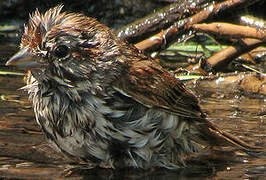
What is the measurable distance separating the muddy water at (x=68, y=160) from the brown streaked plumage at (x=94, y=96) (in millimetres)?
160

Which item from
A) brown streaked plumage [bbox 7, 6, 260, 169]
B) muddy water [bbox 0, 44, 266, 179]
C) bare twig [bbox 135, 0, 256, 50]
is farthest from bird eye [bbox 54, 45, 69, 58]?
bare twig [bbox 135, 0, 256, 50]

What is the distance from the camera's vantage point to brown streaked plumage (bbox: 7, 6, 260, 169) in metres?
4.25

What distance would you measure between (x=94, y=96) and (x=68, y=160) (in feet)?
2.22

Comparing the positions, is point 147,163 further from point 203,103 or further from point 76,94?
point 203,103

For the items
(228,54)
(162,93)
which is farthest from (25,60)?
(228,54)

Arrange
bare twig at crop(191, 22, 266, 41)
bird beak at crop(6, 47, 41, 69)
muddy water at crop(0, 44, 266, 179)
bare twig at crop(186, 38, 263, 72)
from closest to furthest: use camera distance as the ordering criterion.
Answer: bird beak at crop(6, 47, 41, 69) → muddy water at crop(0, 44, 266, 179) → bare twig at crop(191, 22, 266, 41) → bare twig at crop(186, 38, 263, 72)

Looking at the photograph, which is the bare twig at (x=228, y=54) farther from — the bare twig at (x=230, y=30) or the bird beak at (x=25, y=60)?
the bird beak at (x=25, y=60)

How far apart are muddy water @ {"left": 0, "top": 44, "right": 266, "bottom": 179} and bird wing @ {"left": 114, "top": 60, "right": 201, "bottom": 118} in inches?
19.0

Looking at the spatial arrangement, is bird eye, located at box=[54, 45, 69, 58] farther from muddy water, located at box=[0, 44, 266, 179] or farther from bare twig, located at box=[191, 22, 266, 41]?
bare twig, located at box=[191, 22, 266, 41]

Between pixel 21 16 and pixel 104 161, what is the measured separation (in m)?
6.15

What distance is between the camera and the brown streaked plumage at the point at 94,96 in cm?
425

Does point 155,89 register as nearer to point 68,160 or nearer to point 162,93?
point 162,93

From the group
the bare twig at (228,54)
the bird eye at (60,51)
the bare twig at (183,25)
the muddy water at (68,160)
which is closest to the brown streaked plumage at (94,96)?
the bird eye at (60,51)

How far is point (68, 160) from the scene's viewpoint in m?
4.71
